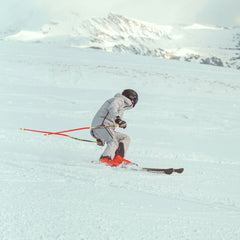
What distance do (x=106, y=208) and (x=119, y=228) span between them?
416mm

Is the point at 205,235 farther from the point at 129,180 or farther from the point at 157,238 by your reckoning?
the point at 129,180

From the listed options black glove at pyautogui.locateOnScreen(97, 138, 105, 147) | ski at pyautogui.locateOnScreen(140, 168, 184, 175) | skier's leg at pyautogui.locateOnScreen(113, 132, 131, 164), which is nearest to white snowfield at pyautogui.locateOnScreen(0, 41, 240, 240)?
ski at pyautogui.locateOnScreen(140, 168, 184, 175)

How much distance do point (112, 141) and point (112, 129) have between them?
0.73 feet

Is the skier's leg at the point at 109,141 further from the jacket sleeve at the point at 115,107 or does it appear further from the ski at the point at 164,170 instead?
the ski at the point at 164,170

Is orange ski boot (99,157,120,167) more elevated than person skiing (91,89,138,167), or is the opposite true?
person skiing (91,89,138,167)

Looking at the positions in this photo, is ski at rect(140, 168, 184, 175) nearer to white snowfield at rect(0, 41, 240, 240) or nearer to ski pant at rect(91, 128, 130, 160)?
white snowfield at rect(0, 41, 240, 240)

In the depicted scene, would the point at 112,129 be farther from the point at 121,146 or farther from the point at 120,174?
the point at 120,174

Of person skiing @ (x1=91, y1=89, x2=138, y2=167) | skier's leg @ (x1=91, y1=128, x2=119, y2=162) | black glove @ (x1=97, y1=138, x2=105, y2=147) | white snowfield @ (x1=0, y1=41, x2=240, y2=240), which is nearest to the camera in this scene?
white snowfield @ (x1=0, y1=41, x2=240, y2=240)

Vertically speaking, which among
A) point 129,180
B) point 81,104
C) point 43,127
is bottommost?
point 81,104

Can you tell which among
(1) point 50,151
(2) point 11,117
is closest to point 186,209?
(1) point 50,151

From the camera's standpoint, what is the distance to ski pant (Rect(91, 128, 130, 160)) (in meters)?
5.19

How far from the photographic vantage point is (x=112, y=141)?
5.24 metres

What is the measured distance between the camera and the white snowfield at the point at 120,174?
9.70ft

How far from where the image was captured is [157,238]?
2.80m
